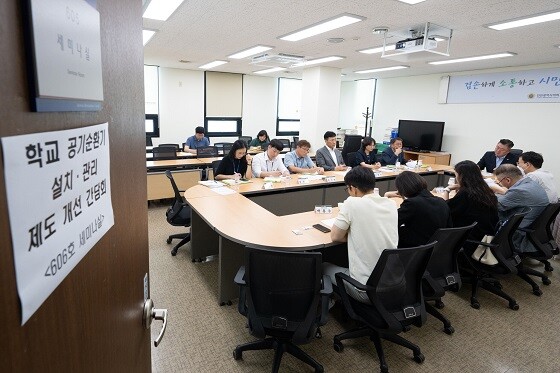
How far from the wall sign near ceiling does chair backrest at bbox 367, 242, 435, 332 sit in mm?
1699

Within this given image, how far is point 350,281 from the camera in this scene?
6.68 feet

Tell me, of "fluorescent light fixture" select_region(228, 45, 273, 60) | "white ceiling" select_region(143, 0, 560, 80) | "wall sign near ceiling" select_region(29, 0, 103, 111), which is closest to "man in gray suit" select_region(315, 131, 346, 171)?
"white ceiling" select_region(143, 0, 560, 80)

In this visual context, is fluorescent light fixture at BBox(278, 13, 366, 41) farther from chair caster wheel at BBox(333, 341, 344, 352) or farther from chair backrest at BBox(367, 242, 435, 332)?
chair caster wheel at BBox(333, 341, 344, 352)

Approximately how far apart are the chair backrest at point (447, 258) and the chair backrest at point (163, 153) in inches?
191

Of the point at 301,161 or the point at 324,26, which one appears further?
the point at 301,161

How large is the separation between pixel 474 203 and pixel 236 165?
285 centimetres

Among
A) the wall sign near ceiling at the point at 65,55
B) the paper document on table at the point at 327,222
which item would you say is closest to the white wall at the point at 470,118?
the paper document on table at the point at 327,222

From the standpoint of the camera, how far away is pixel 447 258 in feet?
8.21

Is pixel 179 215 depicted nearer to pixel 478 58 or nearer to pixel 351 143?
pixel 478 58

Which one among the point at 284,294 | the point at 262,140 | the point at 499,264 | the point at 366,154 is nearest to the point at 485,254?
the point at 499,264

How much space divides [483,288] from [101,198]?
3.65 meters

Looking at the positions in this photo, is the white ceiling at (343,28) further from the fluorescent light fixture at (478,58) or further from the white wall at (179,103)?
the white wall at (179,103)

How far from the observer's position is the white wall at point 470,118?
6352 millimetres

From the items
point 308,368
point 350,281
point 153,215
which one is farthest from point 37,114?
point 153,215
